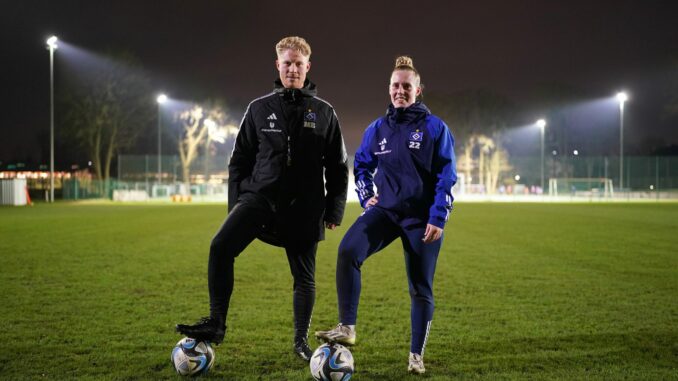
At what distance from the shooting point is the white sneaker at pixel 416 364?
4.61 metres

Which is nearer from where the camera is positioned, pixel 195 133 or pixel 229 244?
pixel 229 244

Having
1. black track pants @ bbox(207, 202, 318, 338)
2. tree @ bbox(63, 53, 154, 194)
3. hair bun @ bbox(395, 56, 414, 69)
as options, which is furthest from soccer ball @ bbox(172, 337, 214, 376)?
tree @ bbox(63, 53, 154, 194)

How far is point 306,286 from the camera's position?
501 cm

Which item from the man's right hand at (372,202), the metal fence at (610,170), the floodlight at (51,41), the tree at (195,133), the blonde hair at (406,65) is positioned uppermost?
the floodlight at (51,41)

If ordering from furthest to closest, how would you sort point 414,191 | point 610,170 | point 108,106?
point 610,170, point 108,106, point 414,191

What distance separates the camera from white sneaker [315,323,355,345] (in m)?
4.15

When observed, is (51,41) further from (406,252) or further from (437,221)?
(437,221)

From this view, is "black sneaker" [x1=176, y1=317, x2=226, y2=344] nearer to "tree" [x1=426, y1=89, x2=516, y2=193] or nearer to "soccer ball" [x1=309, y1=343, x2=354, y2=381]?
"soccer ball" [x1=309, y1=343, x2=354, y2=381]

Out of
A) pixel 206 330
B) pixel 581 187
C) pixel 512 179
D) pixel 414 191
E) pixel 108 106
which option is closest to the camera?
pixel 206 330

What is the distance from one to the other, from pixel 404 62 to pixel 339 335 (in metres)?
2.04

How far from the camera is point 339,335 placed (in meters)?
4.16

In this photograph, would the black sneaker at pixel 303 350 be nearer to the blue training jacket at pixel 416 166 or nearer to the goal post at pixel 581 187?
the blue training jacket at pixel 416 166

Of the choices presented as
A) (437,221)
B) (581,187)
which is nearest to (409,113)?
(437,221)

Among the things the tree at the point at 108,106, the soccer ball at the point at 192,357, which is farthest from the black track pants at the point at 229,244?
the tree at the point at 108,106
